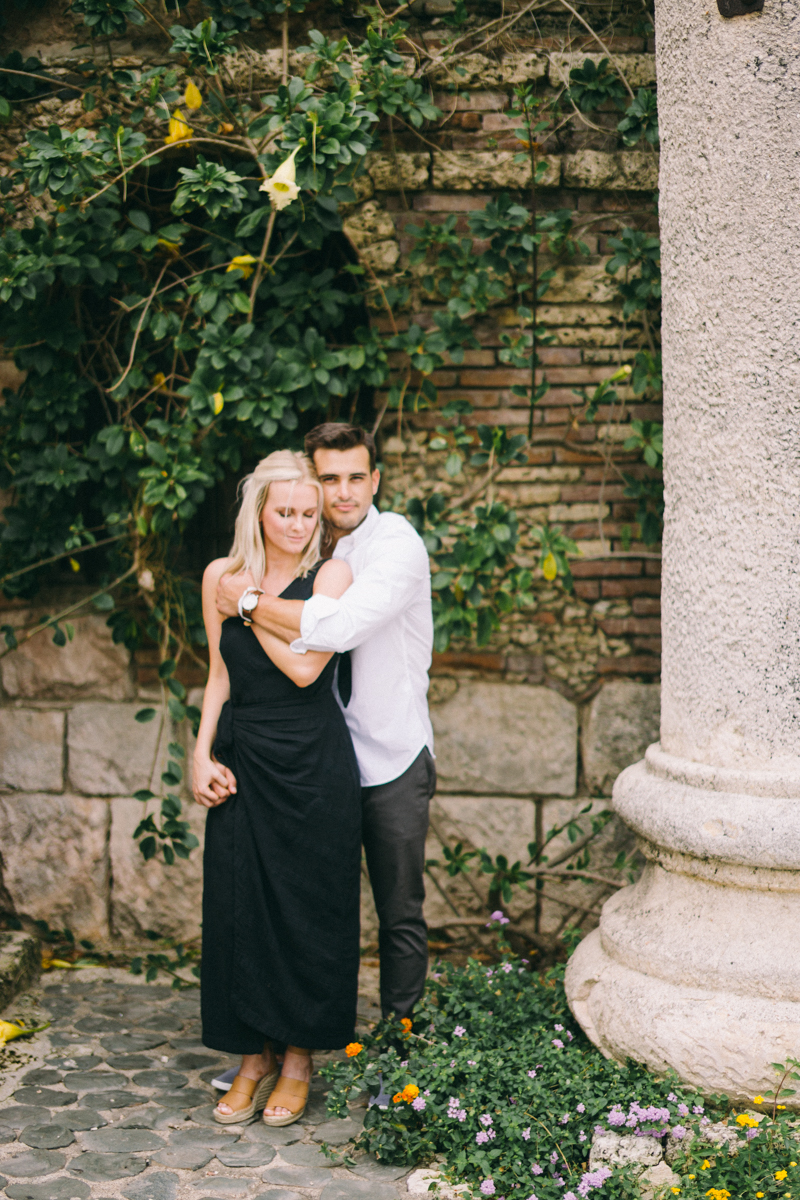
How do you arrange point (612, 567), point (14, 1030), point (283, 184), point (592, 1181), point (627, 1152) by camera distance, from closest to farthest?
point (592, 1181) < point (627, 1152) < point (283, 184) < point (14, 1030) < point (612, 567)

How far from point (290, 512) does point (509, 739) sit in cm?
151

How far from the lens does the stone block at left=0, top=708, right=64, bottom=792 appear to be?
4.09 m

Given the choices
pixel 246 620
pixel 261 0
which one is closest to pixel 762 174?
pixel 246 620

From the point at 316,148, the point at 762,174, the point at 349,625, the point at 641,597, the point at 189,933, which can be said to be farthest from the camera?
the point at 189,933

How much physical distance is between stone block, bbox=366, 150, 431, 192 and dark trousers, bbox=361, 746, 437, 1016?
2125 mm

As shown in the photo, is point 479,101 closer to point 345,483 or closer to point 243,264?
point 243,264

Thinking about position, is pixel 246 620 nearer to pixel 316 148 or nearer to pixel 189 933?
pixel 316 148

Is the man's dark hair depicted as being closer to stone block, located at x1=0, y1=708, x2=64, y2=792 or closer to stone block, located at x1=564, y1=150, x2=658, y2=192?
stone block, located at x1=564, y1=150, x2=658, y2=192

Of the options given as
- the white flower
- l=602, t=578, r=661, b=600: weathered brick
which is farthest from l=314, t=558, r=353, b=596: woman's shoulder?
l=602, t=578, r=661, b=600: weathered brick

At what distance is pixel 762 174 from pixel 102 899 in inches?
138

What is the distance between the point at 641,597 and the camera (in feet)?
12.4

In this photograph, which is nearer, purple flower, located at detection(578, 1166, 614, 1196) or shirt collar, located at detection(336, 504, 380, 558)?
purple flower, located at detection(578, 1166, 614, 1196)

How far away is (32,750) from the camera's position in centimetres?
410

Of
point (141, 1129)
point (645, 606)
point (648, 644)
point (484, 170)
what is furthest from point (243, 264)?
point (141, 1129)
